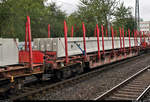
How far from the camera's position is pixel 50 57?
10281 mm

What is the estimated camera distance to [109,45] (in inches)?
638

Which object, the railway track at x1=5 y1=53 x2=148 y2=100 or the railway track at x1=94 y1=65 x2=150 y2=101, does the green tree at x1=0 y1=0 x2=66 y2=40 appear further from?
the railway track at x1=94 y1=65 x2=150 y2=101

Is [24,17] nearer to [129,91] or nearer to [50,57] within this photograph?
[50,57]

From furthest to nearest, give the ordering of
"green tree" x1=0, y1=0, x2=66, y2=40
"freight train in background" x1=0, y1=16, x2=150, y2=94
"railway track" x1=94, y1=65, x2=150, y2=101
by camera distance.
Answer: "green tree" x1=0, y1=0, x2=66, y2=40, "railway track" x1=94, y1=65, x2=150, y2=101, "freight train in background" x1=0, y1=16, x2=150, y2=94

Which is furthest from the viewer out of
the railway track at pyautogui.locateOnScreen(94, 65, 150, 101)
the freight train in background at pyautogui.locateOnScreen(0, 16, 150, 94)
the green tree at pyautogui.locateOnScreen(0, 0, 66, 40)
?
the green tree at pyautogui.locateOnScreen(0, 0, 66, 40)

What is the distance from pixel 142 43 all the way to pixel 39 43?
711 inches

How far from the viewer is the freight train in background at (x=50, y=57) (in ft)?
23.8

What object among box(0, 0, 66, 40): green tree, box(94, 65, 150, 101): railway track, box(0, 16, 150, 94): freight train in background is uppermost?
box(0, 0, 66, 40): green tree

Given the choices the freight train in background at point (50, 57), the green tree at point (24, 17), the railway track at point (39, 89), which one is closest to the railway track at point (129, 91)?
the railway track at point (39, 89)

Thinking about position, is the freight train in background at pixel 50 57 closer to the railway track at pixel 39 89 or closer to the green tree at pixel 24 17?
the railway track at pixel 39 89

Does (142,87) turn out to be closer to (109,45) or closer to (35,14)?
(109,45)

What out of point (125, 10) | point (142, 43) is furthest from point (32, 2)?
point (142, 43)

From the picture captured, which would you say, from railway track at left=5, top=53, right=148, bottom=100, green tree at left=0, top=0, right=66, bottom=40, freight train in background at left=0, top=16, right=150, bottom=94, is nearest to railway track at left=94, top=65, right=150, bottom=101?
railway track at left=5, top=53, right=148, bottom=100

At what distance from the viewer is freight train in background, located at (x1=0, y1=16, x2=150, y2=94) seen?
7.25 meters
